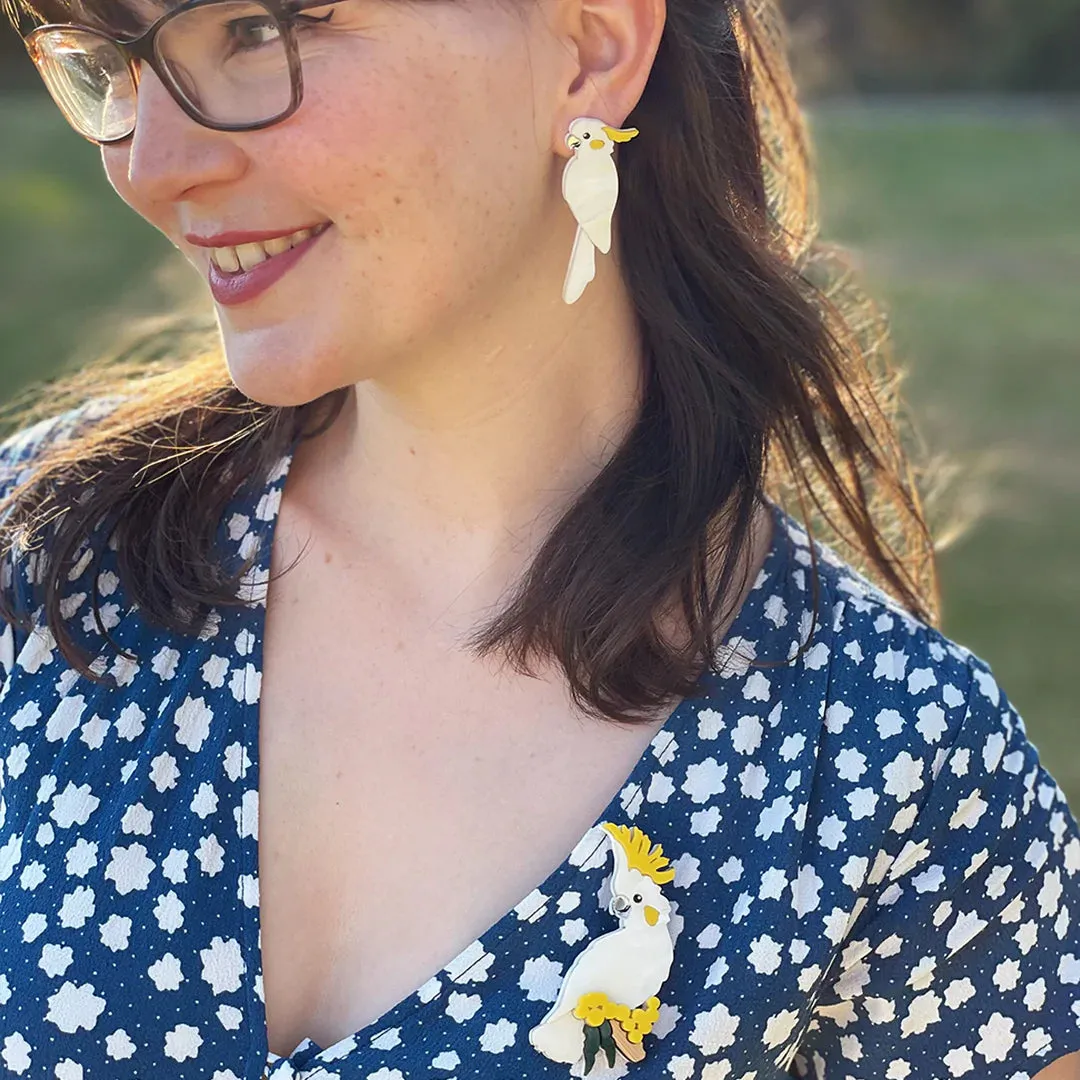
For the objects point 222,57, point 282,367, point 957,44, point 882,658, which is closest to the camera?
point 222,57

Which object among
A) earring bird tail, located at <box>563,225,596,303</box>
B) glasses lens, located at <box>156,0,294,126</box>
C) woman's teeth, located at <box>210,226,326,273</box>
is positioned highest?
glasses lens, located at <box>156,0,294,126</box>

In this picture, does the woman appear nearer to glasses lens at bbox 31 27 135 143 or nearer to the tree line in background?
glasses lens at bbox 31 27 135 143

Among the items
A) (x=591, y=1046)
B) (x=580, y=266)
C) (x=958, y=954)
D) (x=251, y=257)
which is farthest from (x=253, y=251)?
(x=958, y=954)

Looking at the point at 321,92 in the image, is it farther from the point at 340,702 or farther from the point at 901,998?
the point at 901,998

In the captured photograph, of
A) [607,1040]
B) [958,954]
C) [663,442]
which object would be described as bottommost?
[958,954]

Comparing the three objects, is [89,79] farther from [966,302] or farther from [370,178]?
[966,302]

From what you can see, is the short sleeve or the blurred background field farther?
the blurred background field

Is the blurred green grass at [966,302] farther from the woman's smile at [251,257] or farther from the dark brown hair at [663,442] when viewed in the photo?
the woman's smile at [251,257]

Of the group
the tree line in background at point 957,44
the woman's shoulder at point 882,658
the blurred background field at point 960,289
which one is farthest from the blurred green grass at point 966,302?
the tree line in background at point 957,44

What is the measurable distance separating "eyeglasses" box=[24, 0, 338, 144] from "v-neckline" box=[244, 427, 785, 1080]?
0.53 metres

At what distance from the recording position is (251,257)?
5.05 ft

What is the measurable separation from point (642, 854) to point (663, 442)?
1.69 ft

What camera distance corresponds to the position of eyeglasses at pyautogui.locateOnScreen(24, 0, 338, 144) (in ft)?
4.64

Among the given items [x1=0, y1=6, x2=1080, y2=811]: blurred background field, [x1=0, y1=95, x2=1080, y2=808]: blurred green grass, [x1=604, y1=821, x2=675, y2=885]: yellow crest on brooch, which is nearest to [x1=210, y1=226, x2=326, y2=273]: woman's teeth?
[x1=604, y1=821, x2=675, y2=885]: yellow crest on brooch
